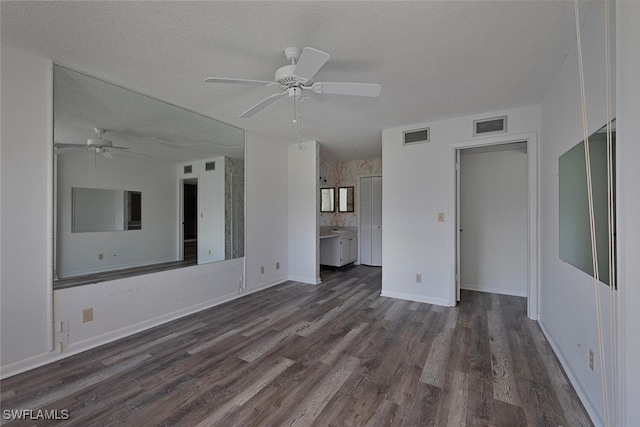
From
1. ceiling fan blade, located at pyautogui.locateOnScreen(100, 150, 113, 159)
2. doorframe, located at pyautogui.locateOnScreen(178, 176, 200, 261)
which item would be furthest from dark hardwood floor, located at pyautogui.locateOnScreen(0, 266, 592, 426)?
ceiling fan blade, located at pyautogui.locateOnScreen(100, 150, 113, 159)

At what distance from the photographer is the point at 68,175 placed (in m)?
2.42

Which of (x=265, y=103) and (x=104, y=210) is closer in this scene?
(x=265, y=103)

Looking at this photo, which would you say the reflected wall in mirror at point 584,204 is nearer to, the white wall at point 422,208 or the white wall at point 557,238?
the white wall at point 557,238

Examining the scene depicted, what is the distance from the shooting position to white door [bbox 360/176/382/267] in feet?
19.7

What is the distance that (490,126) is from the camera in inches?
130

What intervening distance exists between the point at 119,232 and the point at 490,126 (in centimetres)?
451

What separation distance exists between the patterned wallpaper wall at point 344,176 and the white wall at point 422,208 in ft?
7.02

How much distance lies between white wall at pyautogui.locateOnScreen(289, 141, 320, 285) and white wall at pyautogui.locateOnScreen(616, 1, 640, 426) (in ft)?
12.4

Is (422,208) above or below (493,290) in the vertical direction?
above

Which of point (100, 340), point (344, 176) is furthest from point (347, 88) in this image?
point (344, 176)

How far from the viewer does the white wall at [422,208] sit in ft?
11.4

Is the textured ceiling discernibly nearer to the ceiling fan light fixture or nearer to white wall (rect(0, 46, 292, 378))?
white wall (rect(0, 46, 292, 378))

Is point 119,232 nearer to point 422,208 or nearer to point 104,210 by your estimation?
point 104,210

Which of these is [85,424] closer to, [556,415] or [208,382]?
[208,382]
